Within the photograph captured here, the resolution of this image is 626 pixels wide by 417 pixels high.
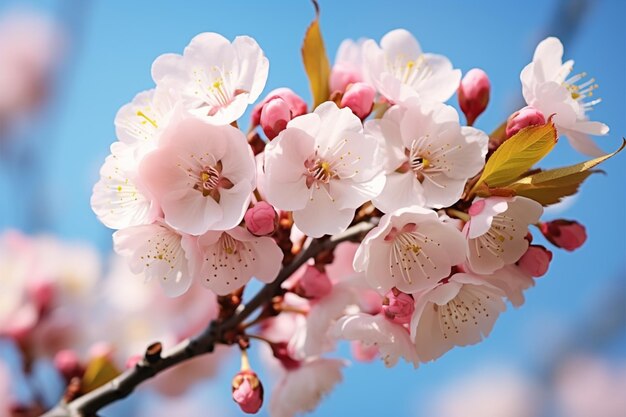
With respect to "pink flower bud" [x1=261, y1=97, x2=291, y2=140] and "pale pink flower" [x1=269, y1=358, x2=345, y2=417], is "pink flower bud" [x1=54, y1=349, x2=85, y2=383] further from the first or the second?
"pink flower bud" [x1=261, y1=97, x2=291, y2=140]

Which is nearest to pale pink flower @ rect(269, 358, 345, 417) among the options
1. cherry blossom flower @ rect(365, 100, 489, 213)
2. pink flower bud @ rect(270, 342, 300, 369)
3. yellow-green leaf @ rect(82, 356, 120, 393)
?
pink flower bud @ rect(270, 342, 300, 369)

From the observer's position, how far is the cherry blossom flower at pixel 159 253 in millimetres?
1055

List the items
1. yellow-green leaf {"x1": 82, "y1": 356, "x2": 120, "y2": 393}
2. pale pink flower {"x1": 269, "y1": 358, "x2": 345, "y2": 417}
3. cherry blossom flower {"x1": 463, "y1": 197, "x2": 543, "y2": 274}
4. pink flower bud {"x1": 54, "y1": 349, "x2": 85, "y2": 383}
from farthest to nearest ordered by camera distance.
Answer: pink flower bud {"x1": 54, "y1": 349, "x2": 85, "y2": 383} < yellow-green leaf {"x1": 82, "y1": 356, "x2": 120, "y2": 393} < pale pink flower {"x1": 269, "y1": 358, "x2": 345, "y2": 417} < cherry blossom flower {"x1": 463, "y1": 197, "x2": 543, "y2": 274}

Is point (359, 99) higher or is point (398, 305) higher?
point (359, 99)

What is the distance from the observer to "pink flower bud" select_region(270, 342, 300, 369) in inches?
52.2

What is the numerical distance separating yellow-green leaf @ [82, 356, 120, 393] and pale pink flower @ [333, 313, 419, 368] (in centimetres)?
58

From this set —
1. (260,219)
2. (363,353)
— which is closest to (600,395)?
(363,353)

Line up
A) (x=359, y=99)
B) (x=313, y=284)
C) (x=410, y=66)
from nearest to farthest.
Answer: (x=359, y=99)
(x=313, y=284)
(x=410, y=66)

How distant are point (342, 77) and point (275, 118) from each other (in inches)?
9.6

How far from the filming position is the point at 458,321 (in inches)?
43.3

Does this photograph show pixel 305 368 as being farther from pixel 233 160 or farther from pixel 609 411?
pixel 609 411

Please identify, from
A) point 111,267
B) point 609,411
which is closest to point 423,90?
point 111,267

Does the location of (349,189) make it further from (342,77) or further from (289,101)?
(342,77)

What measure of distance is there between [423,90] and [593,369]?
2627 millimetres
